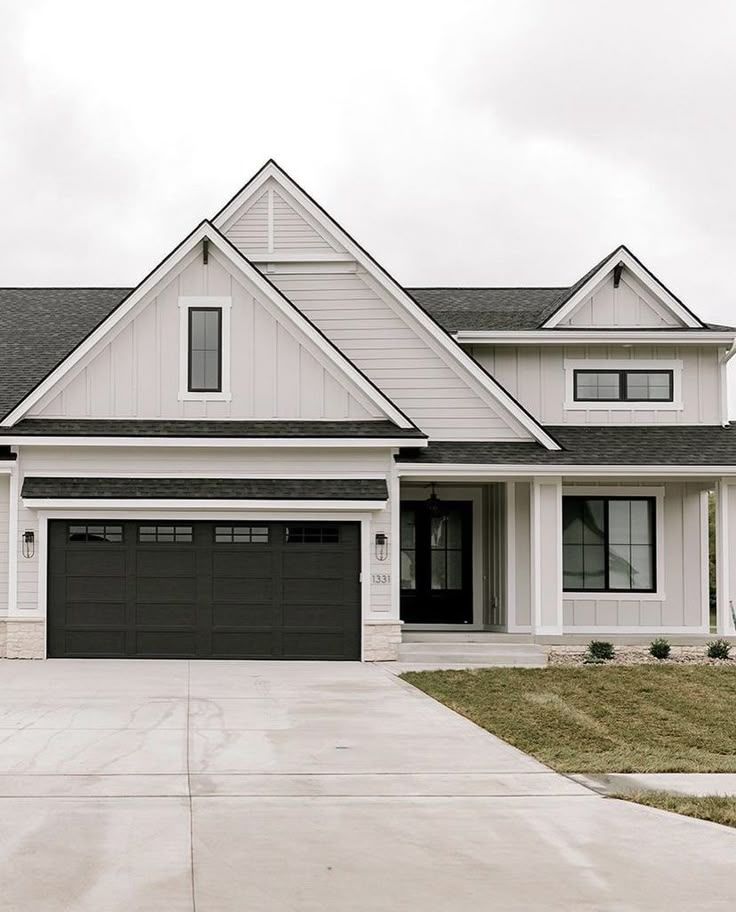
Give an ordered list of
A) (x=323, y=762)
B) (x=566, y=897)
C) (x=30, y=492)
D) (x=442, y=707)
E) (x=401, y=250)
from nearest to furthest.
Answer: (x=566, y=897)
(x=323, y=762)
(x=442, y=707)
(x=30, y=492)
(x=401, y=250)

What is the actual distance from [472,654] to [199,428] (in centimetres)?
557

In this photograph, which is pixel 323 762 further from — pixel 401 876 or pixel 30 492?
pixel 30 492

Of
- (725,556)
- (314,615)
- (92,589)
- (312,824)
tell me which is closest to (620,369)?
(725,556)

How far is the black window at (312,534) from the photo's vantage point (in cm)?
1938

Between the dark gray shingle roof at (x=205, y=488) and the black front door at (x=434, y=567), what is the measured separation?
10.0 ft

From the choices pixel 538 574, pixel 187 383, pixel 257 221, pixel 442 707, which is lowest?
pixel 442 707

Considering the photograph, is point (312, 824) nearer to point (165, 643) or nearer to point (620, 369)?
point (165, 643)

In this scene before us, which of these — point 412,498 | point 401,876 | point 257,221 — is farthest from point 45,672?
point 401,876

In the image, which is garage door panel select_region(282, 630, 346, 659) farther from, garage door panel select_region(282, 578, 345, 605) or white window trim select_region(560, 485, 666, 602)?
white window trim select_region(560, 485, 666, 602)

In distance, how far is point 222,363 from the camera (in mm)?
19344

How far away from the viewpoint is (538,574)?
1967cm

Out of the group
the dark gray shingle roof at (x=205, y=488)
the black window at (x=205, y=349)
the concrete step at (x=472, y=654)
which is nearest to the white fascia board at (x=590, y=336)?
the dark gray shingle roof at (x=205, y=488)

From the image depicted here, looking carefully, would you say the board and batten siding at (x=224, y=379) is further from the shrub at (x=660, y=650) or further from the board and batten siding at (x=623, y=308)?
the shrub at (x=660, y=650)

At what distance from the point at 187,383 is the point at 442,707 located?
7642 millimetres
